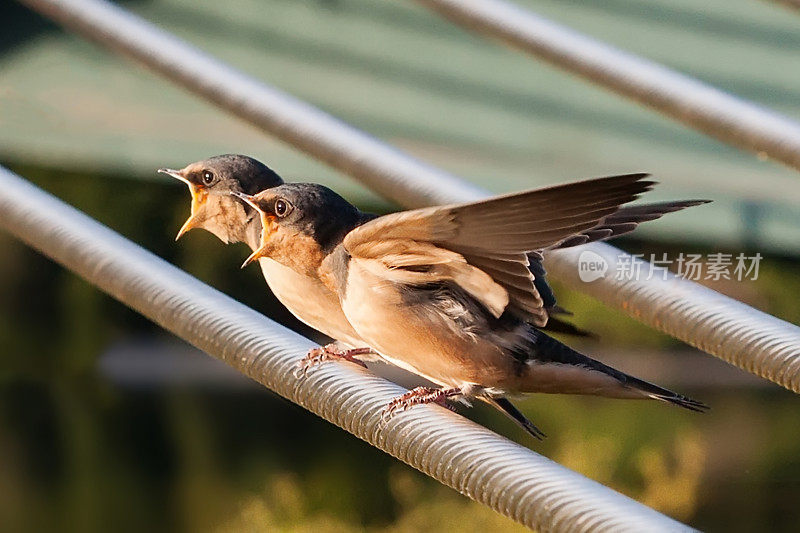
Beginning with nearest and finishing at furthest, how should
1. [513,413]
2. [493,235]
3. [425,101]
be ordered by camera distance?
[493,235] < [513,413] < [425,101]

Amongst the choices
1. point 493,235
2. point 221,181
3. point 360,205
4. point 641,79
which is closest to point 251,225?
point 221,181

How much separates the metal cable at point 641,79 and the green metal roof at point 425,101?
0.28 meters

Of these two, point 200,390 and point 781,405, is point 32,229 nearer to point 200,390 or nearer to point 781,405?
point 200,390

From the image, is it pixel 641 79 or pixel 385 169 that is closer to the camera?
pixel 385 169

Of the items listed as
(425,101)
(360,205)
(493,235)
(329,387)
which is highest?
(493,235)

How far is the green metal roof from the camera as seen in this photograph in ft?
4.55

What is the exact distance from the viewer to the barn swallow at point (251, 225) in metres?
0.50

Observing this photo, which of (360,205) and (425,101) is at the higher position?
(425,101)

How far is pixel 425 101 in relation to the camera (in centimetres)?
152

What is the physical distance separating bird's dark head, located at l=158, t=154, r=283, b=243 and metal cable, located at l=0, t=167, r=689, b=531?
6 centimetres

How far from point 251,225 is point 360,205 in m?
1.01

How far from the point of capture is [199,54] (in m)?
0.95

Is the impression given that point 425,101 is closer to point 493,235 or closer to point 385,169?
point 385,169

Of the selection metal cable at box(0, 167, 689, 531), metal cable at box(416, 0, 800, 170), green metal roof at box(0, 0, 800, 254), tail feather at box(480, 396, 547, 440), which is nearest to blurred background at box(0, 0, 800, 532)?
green metal roof at box(0, 0, 800, 254)
